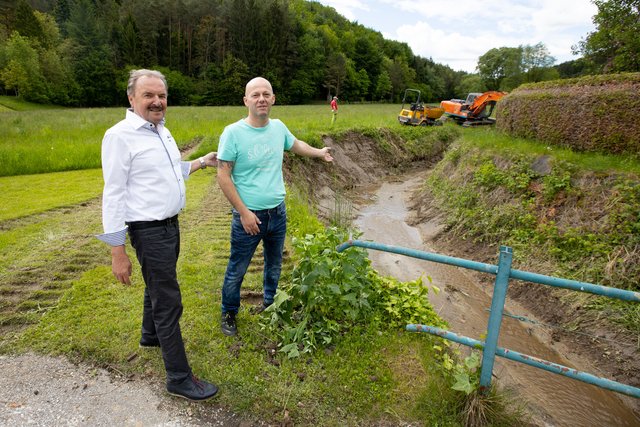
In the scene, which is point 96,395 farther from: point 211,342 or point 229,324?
point 229,324

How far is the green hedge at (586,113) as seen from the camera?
718 cm

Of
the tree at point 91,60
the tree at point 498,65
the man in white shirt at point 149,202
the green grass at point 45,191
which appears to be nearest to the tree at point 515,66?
the tree at point 498,65

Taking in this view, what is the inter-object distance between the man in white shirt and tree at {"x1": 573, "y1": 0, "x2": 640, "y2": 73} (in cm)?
1614

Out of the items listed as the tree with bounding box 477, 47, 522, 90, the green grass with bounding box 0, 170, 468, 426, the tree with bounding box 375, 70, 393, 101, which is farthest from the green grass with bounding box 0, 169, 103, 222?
the tree with bounding box 375, 70, 393, 101

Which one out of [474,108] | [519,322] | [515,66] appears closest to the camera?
[519,322]

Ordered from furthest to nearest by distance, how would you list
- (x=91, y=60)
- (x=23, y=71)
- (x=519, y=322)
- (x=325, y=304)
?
(x=91, y=60)
(x=23, y=71)
(x=519, y=322)
(x=325, y=304)

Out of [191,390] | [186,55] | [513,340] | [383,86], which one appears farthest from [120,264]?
[383,86]

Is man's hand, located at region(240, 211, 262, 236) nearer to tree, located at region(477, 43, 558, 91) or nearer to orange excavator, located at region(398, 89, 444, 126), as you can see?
orange excavator, located at region(398, 89, 444, 126)

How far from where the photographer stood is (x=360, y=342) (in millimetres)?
3305

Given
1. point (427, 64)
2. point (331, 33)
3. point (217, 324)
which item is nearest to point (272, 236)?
point (217, 324)

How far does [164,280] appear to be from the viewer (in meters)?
2.56

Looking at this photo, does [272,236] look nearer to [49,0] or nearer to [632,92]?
[632,92]

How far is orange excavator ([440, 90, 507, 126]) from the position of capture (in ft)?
68.6

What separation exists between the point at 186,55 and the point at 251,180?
6309cm
